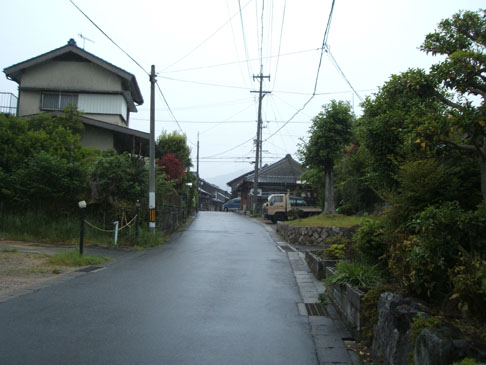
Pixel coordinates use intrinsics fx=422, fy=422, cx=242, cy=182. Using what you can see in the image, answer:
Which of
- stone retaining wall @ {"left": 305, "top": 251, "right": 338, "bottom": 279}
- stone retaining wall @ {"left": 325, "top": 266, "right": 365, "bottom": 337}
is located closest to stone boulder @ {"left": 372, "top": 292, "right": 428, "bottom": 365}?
stone retaining wall @ {"left": 325, "top": 266, "right": 365, "bottom": 337}

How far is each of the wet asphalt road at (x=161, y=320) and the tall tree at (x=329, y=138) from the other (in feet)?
31.9

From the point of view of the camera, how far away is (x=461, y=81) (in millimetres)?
5051

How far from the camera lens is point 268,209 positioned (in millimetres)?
26406

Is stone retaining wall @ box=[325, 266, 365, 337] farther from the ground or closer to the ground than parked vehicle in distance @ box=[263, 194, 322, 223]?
closer to the ground

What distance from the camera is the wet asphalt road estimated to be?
4.40 m

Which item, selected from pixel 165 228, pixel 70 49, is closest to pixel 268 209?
pixel 165 228

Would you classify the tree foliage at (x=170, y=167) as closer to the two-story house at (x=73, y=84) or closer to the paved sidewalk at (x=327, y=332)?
the two-story house at (x=73, y=84)

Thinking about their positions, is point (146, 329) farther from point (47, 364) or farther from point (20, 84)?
point (20, 84)

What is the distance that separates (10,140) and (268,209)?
50.3 feet

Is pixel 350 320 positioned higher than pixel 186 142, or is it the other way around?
pixel 186 142

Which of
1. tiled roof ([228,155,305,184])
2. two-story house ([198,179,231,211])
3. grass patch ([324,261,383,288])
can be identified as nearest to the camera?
grass patch ([324,261,383,288])

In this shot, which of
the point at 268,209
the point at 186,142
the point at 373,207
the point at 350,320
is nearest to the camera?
the point at 350,320

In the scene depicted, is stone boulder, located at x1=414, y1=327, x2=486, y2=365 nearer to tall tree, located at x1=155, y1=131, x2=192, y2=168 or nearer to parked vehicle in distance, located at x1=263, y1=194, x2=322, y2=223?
parked vehicle in distance, located at x1=263, y1=194, x2=322, y2=223

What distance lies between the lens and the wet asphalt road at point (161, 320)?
173 inches
